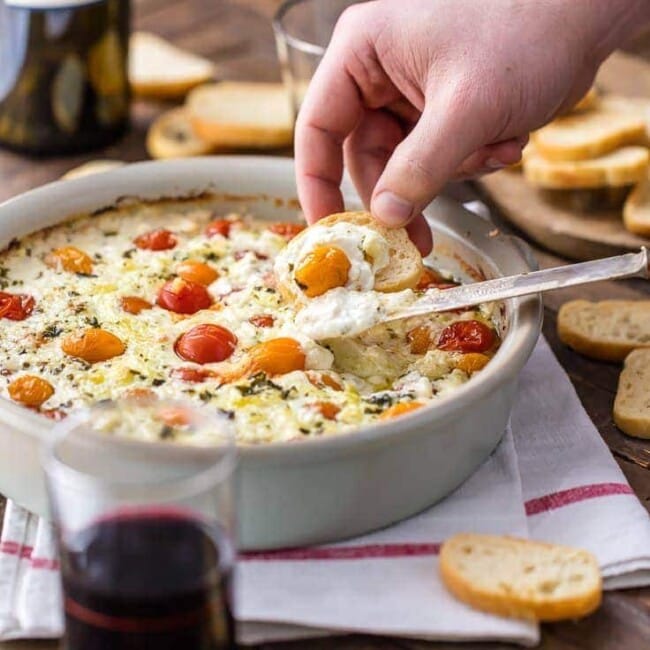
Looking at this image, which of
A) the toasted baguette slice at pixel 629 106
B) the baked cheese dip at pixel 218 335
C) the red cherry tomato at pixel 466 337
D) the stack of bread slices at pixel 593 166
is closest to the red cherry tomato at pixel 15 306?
the baked cheese dip at pixel 218 335

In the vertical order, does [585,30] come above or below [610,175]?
above

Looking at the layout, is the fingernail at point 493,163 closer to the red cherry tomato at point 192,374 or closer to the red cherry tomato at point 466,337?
the red cherry tomato at point 466,337

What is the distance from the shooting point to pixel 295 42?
194 inches

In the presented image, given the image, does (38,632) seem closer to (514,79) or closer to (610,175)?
(514,79)

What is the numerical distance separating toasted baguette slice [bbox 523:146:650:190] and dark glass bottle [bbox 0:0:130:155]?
1.82 metres

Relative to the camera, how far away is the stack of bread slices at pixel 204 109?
5.11 metres

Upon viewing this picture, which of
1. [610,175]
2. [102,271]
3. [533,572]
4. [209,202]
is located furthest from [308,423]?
[610,175]

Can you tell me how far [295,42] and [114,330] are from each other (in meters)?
2.07

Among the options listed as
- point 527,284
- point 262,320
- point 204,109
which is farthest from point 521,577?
point 204,109

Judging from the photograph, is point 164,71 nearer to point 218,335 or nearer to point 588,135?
point 588,135

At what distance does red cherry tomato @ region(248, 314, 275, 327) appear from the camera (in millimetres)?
3324

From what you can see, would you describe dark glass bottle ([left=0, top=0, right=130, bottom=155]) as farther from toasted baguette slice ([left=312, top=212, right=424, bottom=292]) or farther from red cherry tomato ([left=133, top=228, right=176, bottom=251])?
toasted baguette slice ([left=312, top=212, right=424, bottom=292])

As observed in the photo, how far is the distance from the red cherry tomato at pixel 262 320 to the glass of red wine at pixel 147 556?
1069 mm

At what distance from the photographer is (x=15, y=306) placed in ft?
11.1
